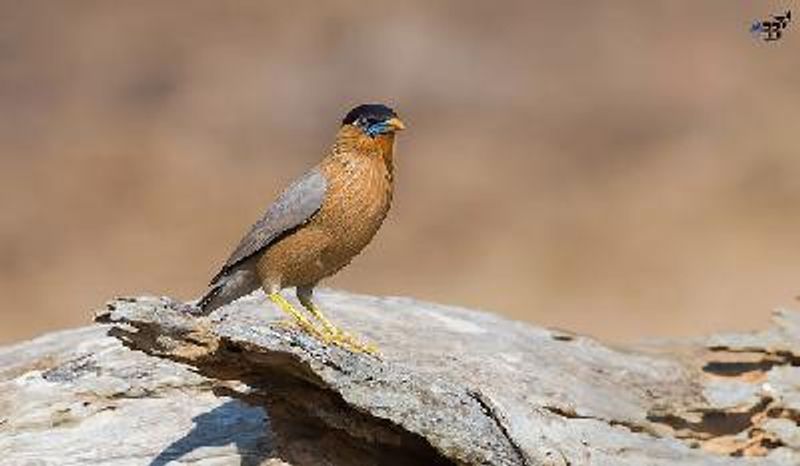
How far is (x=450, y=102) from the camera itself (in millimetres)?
33156

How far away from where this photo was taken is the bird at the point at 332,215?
37.6 ft

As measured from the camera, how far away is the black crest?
37.5ft

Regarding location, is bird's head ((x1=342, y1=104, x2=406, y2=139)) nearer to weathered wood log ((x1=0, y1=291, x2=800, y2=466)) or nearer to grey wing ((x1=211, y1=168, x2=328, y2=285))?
grey wing ((x1=211, y1=168, x2=328, y2=285))

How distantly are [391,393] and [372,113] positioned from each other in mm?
1918

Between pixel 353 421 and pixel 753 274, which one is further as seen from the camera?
pixel 753 274

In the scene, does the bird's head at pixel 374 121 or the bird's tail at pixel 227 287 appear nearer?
the bird's head at pixel 374 121

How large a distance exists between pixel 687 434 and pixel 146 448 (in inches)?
167

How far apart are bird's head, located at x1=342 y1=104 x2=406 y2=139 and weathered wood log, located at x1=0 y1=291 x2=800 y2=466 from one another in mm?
1334

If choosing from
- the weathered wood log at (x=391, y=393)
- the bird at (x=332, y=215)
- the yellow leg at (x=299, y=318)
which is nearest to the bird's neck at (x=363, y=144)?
the bird at (x=332, y=215)

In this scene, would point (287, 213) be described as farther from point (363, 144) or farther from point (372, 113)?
point (372, 113)

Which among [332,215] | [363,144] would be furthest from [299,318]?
[363,144]

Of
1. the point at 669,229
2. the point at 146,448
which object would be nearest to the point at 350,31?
the point at 669,229

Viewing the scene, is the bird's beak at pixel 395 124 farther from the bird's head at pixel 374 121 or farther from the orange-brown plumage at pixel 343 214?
the orange-brown plumage at pixel 343 214

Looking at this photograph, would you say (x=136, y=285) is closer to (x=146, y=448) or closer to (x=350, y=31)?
(x=350, y=31)
